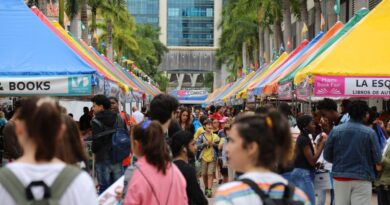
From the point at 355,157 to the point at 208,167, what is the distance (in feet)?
20.1

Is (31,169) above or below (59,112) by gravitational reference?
below

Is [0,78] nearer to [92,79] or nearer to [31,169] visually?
[92,79]

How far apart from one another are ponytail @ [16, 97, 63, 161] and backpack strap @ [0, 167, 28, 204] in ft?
0.48

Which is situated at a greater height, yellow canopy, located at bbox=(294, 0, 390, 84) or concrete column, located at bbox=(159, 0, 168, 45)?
concrete column, located at bbox=(159, 0, 168, 45)

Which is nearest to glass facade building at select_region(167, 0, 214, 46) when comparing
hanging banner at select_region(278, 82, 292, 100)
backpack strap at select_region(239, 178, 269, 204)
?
hanging banner at select_region(278, 82, 292, 100)

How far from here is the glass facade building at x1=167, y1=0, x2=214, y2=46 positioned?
14412cm

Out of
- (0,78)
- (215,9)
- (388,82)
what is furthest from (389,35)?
(215,9)

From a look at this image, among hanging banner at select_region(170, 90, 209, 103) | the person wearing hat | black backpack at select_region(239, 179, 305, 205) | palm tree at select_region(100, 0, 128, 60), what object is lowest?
hanging banner at select_region(170, 90, 209, 103)

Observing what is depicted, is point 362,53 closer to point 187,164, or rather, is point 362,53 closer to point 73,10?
point 187,164

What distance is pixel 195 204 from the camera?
5746mm

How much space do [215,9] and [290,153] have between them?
462ft

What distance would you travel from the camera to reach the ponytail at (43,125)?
334cm

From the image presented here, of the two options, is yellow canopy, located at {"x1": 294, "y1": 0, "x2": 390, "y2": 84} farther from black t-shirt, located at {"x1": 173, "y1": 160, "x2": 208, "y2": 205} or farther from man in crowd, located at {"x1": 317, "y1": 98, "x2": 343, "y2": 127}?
black t-shirt, located at {"x1": 173, "y1": 160, "x2": 208, "y2": 205}

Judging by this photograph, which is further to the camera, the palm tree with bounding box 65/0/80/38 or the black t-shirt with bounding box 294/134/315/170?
the palm tree with bounding box 65/0/80/38
